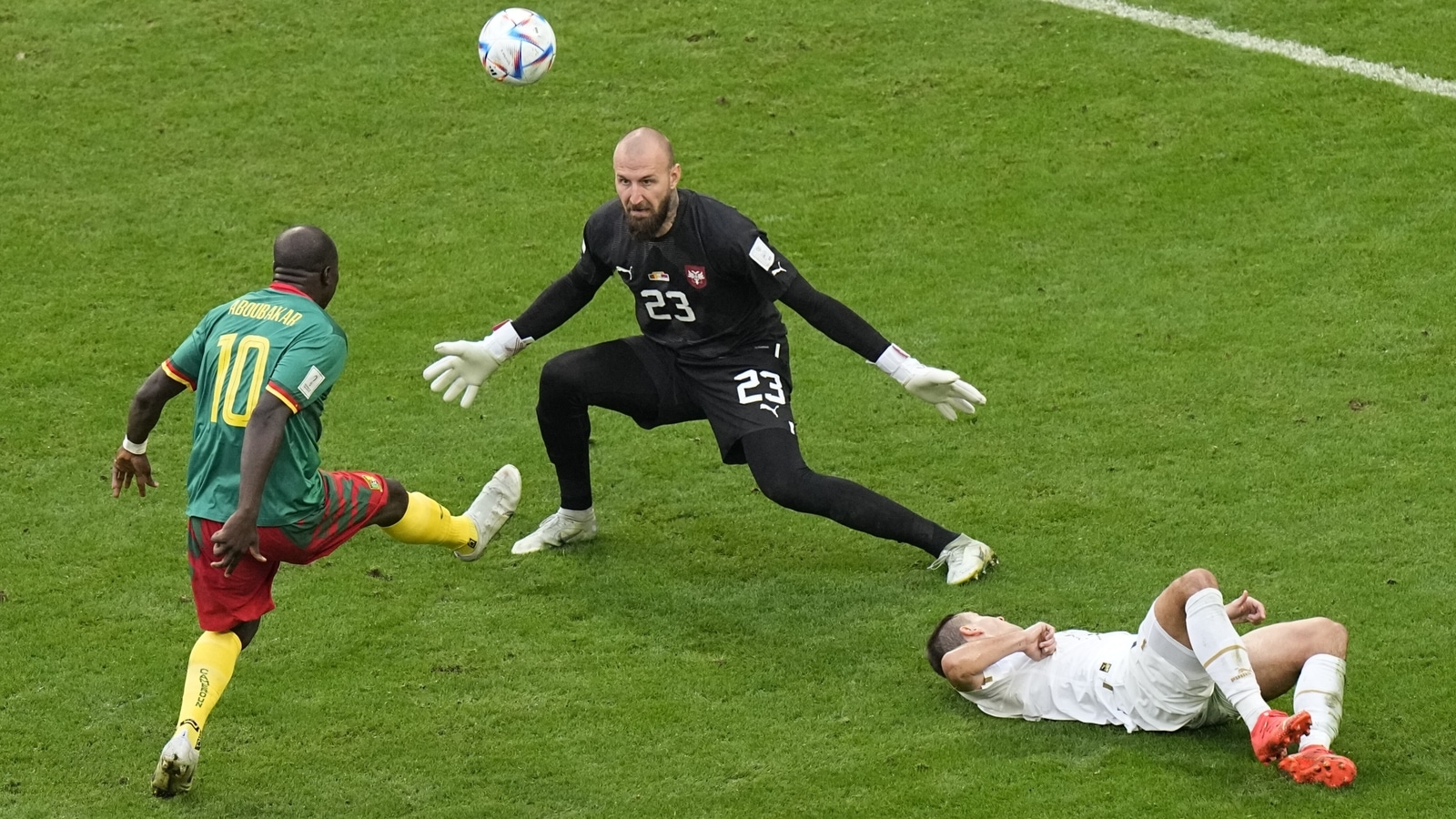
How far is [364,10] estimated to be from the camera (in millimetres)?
12797

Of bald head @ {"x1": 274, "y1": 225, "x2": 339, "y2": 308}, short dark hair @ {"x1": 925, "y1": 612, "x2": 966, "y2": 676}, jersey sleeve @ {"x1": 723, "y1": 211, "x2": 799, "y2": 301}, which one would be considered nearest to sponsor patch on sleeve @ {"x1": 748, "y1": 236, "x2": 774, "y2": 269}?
jersey sleeve @ {"x1": 723, "y1": 211, "x2": 799, "y2": 301}

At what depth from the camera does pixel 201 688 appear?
610 centimetres

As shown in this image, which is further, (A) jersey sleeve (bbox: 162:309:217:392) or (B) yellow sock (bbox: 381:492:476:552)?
(B) yellow sock (bbox: 381:492:476:552)

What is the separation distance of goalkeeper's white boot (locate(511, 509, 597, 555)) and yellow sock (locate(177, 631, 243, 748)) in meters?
1.94

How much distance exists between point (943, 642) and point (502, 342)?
2428 millimetres

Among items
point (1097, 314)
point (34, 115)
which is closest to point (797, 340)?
point (1097, 314)

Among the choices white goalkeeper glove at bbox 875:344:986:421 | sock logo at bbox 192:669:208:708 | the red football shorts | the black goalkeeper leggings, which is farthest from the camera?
the black goalkeeper leggings

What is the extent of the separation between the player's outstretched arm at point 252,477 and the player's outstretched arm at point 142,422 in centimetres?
50

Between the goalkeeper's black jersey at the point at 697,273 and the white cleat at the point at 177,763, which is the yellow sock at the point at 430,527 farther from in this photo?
the white cleat at the point at 177,763

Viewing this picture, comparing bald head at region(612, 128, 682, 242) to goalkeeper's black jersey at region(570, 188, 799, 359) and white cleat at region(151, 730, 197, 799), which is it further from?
white cleat at region(151, 730, 197, 799)

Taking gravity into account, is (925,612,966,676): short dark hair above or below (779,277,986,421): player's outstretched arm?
below

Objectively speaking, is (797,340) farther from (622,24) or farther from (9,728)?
(9,728)

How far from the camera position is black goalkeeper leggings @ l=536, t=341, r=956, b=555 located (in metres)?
7.38

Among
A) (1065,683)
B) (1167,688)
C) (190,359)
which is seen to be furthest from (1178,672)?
(190,359)
